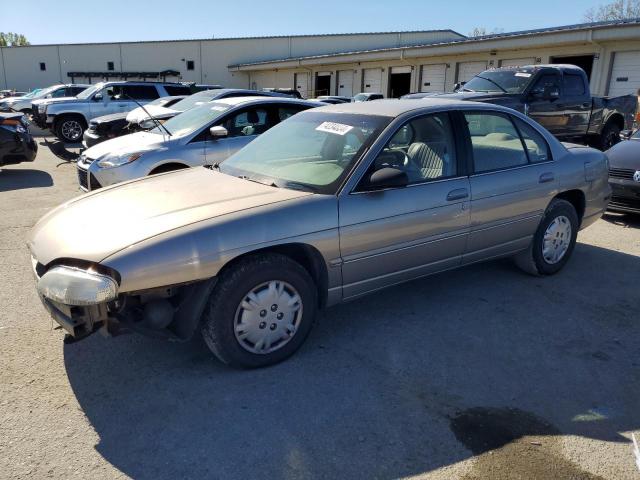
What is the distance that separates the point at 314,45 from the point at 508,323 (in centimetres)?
4272

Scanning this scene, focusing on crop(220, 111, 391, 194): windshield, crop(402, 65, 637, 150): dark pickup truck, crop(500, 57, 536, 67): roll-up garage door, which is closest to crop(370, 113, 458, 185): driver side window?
crop(220, 111, 391, 194): windshield

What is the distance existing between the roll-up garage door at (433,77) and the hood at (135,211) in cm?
2280

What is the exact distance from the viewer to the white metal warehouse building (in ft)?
58.9

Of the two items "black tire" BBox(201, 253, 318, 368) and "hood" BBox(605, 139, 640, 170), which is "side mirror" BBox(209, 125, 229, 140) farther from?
"hood" BBox(605, 139, 640, 170)

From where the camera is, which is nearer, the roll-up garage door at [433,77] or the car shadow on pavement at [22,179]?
the car shadow on pavement at [22,179]

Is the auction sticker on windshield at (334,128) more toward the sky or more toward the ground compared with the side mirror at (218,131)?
more toward the sky

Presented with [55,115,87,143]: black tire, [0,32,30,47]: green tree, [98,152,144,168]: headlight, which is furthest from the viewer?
[0,32,30,47]: green tree

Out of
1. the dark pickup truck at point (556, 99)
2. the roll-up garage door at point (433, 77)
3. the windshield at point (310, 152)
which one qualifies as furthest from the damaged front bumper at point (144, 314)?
the roll-up garage door at point (433, 77)

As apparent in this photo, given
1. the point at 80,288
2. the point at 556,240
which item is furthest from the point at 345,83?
the point at 80,288

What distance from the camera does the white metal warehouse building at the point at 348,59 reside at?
17938 millimetres

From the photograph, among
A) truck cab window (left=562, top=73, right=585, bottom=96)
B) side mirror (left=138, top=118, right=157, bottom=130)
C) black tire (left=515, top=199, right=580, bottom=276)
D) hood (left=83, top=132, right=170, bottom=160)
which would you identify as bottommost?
black tire (left=515, top=199, right=580, bottom=276)

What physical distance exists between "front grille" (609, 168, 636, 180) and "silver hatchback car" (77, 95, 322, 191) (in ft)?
14.9

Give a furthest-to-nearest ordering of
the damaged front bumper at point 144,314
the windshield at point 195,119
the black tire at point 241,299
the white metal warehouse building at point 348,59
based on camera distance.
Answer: the white metal warehouse building at point 348,59 → the windshield at point 195,119 → the black tire at point 241,299 → the damaged front bumper at point 144,314

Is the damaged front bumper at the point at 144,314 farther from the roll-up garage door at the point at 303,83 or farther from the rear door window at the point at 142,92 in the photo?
the roll-up garage door at the point at 303,83
